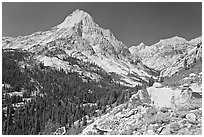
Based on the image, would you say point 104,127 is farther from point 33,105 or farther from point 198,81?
point 33,105

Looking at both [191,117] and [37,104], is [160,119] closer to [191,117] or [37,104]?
[191,117]

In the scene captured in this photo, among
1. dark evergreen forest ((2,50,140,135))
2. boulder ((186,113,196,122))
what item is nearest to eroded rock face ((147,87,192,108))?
boulder ((186,113,196,122))

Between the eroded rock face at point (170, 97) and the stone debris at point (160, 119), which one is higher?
the eroded rock face at point (170, 97)

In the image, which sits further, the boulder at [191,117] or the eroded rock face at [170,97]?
the eroded rock face at [170,97]

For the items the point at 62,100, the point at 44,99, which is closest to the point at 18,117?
the point at 44,99

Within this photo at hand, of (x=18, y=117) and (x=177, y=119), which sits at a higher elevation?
(x=177, y=119)

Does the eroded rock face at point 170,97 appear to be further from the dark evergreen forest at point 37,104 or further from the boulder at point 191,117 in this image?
the dark evergreen forest at point 37,104

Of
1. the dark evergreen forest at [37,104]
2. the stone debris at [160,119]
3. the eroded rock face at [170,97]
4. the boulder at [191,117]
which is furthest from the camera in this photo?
the dark evergreen forest at [37,104]

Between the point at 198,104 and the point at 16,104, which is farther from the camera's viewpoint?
the point at 16,104

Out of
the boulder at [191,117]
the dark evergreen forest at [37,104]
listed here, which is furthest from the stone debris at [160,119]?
the dark evergreen forest at [37,104]

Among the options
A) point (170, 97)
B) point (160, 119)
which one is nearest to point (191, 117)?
point (160, 119)

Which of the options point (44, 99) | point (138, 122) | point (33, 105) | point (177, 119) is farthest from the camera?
point (44, 99)
